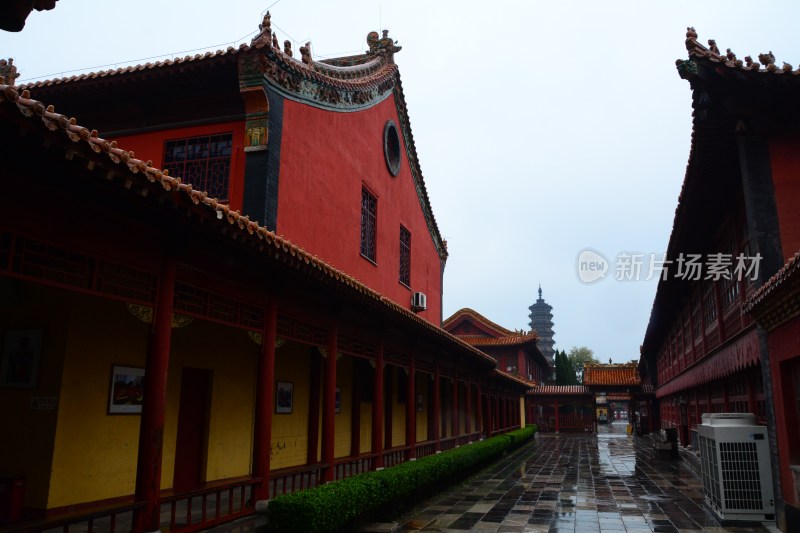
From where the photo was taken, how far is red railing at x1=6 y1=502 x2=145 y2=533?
15.4ft

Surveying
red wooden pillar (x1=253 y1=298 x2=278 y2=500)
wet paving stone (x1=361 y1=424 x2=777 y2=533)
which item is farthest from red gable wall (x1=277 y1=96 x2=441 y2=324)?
wet paving stone (x1=361 y1=424 x2=777 y2=533)

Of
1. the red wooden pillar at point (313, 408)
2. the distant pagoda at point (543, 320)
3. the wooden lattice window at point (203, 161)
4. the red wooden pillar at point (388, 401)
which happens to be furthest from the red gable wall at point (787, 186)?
the distant pagoda at point (543, 320)

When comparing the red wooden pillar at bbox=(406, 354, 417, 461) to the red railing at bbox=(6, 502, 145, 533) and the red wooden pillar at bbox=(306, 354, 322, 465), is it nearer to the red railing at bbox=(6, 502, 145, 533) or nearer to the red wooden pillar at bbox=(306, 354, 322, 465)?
the red wooden pillar at bbox=(306, 354, 322, 465)

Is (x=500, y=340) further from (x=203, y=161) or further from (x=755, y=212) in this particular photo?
(x=755, y=212)

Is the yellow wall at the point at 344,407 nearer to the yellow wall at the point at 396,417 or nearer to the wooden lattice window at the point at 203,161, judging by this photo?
the yellow wall at the point at 396,417

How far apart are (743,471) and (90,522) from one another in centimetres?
922

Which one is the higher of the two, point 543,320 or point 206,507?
point 543,320

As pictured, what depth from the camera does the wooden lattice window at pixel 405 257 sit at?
2014 centimetres

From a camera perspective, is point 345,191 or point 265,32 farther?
point 345,191

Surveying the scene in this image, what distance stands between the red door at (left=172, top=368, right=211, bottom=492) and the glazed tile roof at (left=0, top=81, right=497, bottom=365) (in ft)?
10.5

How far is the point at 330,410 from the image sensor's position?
10086mm

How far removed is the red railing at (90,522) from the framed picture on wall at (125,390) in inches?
55.5

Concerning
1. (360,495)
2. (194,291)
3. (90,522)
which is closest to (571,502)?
(360,495)

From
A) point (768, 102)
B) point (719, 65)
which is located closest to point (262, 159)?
point (719, 65)
